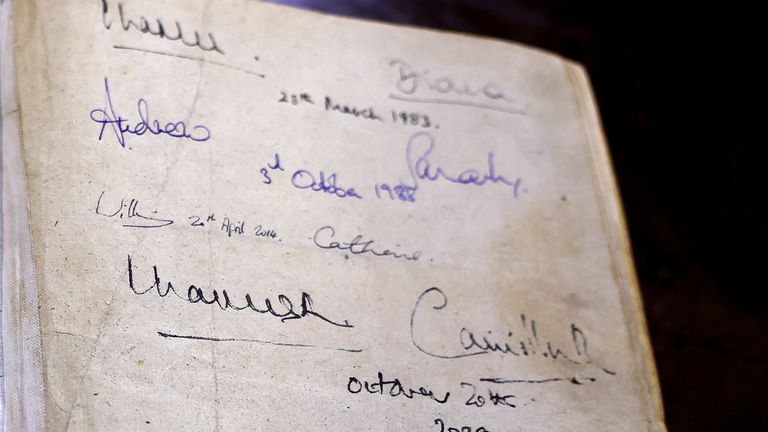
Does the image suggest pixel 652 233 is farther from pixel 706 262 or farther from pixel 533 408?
pixel 533 408

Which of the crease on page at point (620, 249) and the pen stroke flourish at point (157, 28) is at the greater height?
the pen stroke flourish at point (157, 28)

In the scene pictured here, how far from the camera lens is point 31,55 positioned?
0.32m

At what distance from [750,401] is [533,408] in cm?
18

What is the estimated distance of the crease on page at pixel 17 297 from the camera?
27 cm

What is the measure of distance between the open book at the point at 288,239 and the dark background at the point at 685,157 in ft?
0.29

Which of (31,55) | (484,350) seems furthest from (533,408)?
(31,55)
